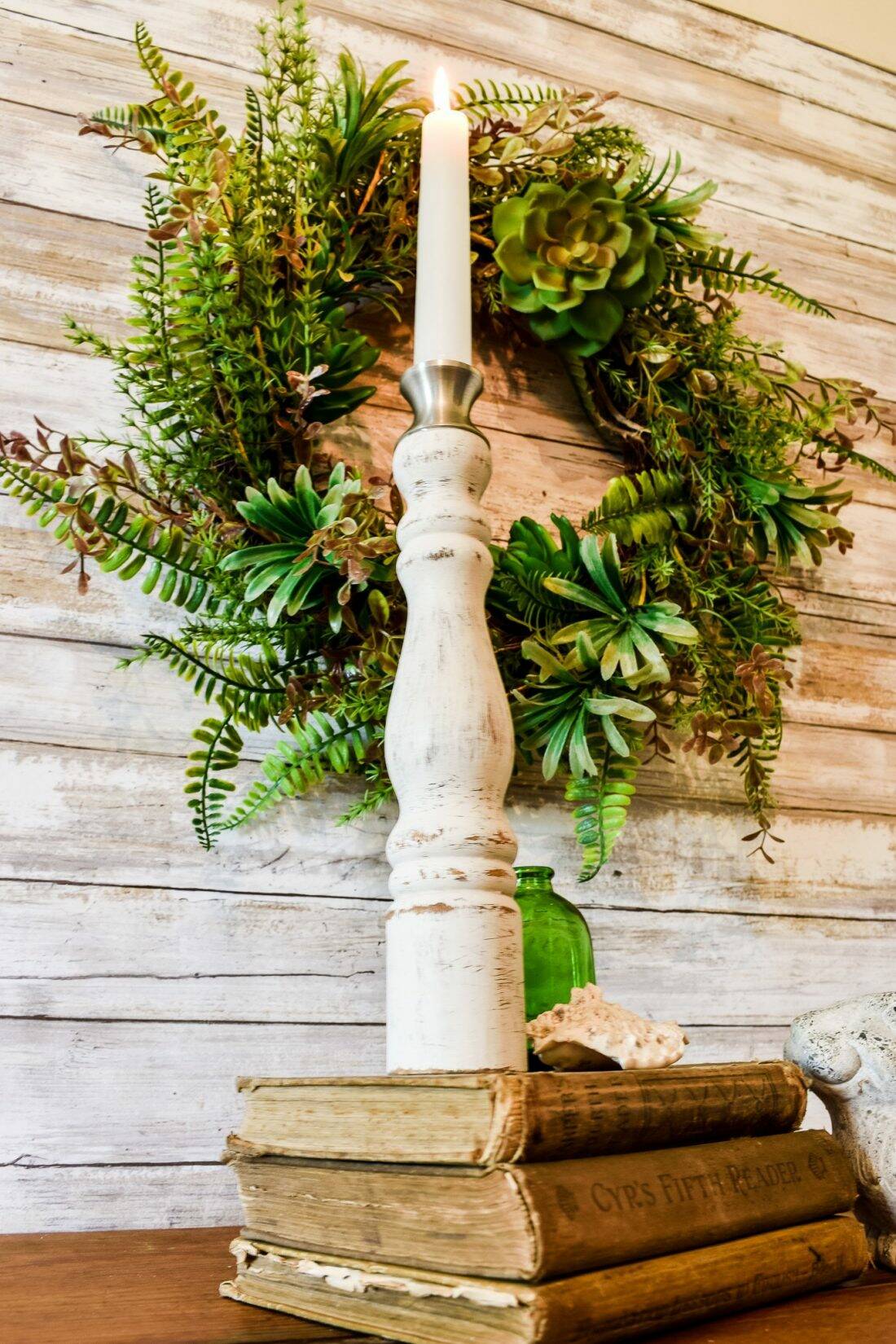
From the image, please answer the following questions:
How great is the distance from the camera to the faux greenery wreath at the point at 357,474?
769 mm

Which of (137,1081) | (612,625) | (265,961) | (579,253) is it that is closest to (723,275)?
(579,253)

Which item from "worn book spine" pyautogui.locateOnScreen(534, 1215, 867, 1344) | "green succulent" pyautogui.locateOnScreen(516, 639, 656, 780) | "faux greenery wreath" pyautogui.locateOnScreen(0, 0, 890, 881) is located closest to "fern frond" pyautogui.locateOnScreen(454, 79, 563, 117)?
"faux greenery wreath" pyautogui.locateOnScreen(0, 0, 890, 881)

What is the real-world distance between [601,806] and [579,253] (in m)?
0.43

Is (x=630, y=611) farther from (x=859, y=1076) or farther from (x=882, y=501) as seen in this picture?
(x=882, y=501)

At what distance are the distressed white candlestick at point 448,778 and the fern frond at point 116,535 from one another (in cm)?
21

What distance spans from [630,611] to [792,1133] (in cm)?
36

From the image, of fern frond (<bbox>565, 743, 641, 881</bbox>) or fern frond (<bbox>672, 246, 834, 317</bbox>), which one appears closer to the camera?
fern frond (<bbox>565, 743, 641, 881</bbox>)

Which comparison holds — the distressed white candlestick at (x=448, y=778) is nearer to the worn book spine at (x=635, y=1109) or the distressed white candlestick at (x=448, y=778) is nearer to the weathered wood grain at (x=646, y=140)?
the worn book spine at (x=635, y=1109)

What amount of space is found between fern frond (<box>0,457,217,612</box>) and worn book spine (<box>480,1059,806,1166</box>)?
44cm

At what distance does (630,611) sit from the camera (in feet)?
2.63

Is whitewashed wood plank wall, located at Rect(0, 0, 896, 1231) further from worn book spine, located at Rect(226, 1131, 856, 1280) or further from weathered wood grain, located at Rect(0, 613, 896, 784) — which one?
worn book spine, located at Rect(226, 1131, 856, 1280)

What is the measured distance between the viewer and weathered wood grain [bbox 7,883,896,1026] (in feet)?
2.44

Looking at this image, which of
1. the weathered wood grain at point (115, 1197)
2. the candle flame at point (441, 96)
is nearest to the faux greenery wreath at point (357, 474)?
the candle flame at point (441, 96)

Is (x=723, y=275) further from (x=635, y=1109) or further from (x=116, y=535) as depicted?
(x=635, y=1109)
